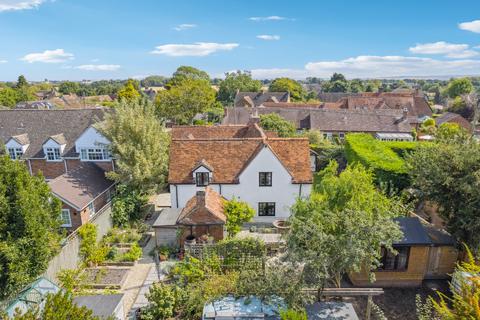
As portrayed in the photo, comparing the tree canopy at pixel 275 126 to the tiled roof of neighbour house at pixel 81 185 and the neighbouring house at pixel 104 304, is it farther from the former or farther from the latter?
the neighbouring house at pixel 104 304

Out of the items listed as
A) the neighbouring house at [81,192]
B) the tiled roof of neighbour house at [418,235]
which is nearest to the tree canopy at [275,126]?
the neighbouring house at [81,192]

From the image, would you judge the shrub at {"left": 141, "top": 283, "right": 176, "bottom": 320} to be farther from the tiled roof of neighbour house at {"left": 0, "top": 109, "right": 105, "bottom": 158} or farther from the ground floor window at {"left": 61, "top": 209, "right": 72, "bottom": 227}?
the tiled roof of neighbour house at {"left": 0, "top": 109, "right": 105, "bottom": 158}

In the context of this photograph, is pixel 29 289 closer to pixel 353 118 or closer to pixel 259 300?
pixel 259 300

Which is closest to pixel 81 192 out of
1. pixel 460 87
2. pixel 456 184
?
pixel 456 184

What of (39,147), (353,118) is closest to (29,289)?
(39,147)

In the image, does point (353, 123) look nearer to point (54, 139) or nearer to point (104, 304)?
point (54, 139)
